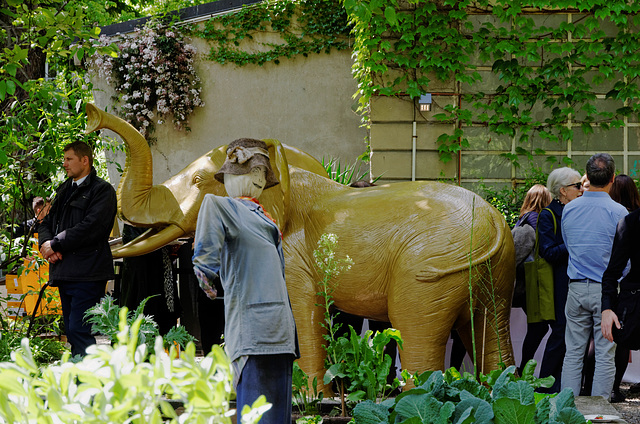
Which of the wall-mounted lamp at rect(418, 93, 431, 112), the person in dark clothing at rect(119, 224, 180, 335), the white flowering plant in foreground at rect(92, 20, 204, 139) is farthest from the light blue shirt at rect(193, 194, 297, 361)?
the white flowering plant in foreground at rect(92, 20, 204, 139)

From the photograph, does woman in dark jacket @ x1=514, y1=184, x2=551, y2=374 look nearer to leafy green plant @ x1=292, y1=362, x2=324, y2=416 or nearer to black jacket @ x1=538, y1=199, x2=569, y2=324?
black jacket @ x1=538, y1=199, x2=569, y2=324

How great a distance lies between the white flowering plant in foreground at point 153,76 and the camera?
10.8 meters

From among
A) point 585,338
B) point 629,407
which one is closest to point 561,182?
point 585,338

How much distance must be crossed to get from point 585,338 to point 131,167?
3325 mm

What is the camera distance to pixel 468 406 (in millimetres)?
3143

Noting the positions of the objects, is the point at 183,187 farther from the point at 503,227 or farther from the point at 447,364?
the point at 447,364

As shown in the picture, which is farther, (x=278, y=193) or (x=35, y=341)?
(x=35, y=341)

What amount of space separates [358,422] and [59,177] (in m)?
3.96

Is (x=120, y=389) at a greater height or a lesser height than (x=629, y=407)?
greater

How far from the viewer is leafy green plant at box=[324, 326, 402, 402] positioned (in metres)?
3.80

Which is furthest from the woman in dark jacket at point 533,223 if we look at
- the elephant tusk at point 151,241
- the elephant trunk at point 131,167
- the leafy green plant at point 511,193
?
the elephant trunk at point 131,167

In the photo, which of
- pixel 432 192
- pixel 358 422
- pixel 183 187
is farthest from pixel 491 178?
pixel 358 422

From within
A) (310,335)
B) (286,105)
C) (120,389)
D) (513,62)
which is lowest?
(310,335)

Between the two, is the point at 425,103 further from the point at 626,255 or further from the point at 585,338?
the point at 626,255
